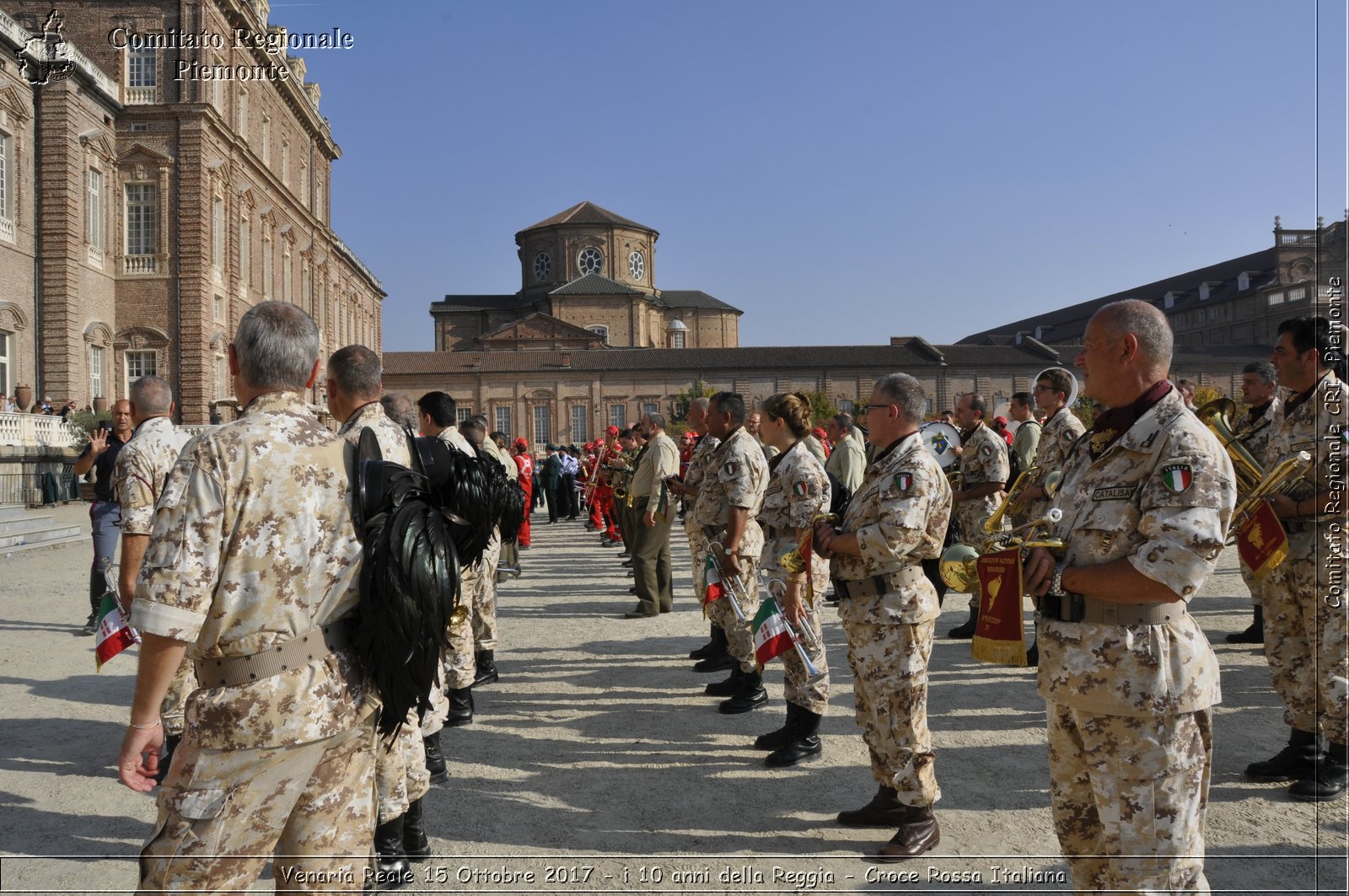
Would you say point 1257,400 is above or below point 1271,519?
above

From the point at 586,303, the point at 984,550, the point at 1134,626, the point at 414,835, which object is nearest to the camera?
the point at 1134,626

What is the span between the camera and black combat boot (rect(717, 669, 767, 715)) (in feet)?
22.5

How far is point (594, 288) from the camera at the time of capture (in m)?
80.0

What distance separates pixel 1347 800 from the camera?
4875mm

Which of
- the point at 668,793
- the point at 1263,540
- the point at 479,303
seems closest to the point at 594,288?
the point at 479,303

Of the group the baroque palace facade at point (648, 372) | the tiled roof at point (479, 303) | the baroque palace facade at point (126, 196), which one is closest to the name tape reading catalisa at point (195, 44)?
the baroque palace facade at point (126, 196)

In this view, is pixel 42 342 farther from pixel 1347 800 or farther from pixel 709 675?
pixel 1347 800

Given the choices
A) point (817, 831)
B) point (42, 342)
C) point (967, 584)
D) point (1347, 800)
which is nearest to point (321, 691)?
point (967, 584)

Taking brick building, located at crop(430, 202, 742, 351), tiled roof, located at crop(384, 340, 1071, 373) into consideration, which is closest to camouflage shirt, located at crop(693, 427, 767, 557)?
tiled roof, located at crop(384, 340, 1071, 373)

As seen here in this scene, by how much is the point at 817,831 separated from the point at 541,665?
428 centimetres

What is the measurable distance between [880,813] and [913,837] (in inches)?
10.8

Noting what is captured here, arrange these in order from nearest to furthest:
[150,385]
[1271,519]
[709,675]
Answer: [1271,519] < [150,385] < [709,675]

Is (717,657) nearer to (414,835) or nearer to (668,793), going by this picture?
(668,793)

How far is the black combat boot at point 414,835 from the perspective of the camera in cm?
438
